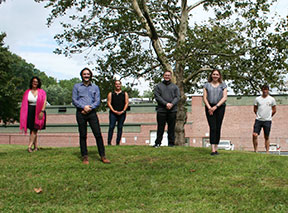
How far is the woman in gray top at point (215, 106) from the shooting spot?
8742mm

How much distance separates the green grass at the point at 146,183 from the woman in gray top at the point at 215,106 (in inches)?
20.5

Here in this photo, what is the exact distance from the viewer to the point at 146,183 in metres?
6.46

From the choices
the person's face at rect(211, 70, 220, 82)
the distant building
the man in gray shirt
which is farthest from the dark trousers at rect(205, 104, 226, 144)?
the distant building

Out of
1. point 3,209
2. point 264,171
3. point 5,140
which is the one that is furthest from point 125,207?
point 5,140

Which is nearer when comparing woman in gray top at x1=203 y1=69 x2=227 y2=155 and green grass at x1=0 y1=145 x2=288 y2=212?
green grass at x1=0 y1=145 x2=288 y2=212

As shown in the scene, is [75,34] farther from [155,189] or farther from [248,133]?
[248,133]

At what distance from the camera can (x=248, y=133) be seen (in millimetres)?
48562

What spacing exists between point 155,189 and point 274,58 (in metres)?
10.5

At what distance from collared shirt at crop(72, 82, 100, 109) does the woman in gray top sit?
2732 mm

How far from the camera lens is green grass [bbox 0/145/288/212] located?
536 centimetres

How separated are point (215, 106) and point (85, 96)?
314 centimetres

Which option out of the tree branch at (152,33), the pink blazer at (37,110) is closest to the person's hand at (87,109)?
the pink blazer at (37,110)

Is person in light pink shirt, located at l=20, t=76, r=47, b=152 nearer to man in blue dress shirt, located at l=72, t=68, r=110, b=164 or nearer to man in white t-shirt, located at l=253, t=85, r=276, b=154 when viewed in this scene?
man in blue dress shirt, located at l=72, t=68, r=110, b=164

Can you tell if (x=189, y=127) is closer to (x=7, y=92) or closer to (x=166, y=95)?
(x=7, y=92)
